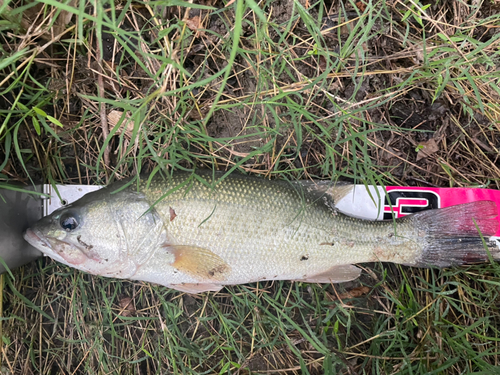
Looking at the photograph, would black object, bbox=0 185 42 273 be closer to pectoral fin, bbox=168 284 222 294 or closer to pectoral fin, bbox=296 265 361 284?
pectoral fin, bbox=168 284 222 294

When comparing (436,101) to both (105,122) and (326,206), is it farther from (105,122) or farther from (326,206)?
(105,122)

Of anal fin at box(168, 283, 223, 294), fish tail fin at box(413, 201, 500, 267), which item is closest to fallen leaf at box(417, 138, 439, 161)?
fish tail fin at box(413, 201, 500, 267)

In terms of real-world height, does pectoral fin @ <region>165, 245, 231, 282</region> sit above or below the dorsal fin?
below

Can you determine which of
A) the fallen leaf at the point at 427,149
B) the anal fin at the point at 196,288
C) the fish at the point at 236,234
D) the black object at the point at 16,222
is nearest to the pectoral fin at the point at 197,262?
the fish at the point at 236,234

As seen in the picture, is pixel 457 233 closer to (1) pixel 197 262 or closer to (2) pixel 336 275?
(2) pixel 336 275

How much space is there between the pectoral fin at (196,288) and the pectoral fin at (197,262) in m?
0.14

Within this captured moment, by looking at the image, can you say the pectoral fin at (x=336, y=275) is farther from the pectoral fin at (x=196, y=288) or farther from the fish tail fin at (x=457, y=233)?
the pectoral fin at (x=196, y=288)

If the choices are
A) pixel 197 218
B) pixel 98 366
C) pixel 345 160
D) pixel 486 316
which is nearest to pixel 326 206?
pixel 345 160

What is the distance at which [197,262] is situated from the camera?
237 cm

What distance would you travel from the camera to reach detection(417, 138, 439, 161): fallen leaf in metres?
2.79

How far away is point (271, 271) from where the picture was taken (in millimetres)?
2498

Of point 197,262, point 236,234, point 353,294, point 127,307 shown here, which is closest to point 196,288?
point 197,262

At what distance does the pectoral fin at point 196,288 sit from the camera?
254 cm

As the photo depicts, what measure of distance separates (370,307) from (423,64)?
6.86 feet
